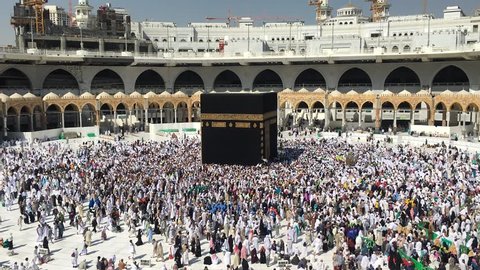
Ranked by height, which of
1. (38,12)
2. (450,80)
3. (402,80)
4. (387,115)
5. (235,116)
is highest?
(38,12)

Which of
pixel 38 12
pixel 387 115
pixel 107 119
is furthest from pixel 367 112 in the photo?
pixel 38 12

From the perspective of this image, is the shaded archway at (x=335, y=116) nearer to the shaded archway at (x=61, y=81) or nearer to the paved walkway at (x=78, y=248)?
the shaded archway at (x=61, y=81)

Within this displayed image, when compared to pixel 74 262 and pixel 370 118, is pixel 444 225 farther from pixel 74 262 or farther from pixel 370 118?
pixel 370 118

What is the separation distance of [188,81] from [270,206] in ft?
102

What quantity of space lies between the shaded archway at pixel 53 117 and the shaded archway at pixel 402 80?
26.8 metres

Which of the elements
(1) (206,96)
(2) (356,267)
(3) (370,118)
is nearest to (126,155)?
(1) (206,96)

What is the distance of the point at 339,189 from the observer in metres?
16.3

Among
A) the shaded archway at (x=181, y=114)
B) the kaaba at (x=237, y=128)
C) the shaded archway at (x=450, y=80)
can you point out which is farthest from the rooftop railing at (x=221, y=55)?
the kaaba at (x=237, y=128)

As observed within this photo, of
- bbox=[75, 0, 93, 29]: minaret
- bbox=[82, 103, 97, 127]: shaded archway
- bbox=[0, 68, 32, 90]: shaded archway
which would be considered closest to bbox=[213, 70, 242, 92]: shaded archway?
bbox=[82, 103, 97, 127]: shaded archway

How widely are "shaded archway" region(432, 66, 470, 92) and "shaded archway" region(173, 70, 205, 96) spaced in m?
20.2

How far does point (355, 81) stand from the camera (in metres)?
40.8

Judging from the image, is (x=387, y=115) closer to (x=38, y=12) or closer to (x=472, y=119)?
(x=472, y=119)

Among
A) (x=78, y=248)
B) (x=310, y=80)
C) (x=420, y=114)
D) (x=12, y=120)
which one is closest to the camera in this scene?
(x=78, y=248)

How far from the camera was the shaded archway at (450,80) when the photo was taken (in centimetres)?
3669
